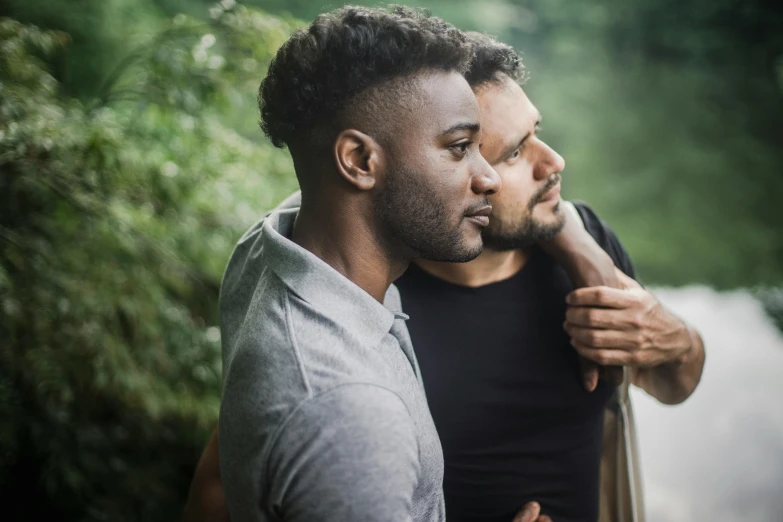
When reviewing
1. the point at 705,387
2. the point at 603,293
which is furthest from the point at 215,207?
the point at 705,387

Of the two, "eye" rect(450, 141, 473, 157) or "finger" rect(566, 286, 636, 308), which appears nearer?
"eye" rect(450, 141, 473, 157)

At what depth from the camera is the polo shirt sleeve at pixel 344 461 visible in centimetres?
73

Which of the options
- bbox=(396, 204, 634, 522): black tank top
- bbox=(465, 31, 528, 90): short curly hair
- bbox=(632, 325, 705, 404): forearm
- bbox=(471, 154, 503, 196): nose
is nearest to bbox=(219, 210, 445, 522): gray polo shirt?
bbox=(471, 154, 503, 196): nose

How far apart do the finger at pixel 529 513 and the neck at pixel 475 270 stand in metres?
0.47

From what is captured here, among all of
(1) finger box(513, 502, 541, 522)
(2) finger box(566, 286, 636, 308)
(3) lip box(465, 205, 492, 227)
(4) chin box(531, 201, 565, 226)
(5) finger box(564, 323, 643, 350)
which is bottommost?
(1) finger box(513, 502, 541, 522)

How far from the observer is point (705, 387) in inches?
114

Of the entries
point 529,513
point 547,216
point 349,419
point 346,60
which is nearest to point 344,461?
point 349,419

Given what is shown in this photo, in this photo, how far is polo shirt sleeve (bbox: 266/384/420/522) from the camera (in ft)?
2.39

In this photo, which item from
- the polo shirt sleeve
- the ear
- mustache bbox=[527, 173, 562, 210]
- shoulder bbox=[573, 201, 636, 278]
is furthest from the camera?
shoulder bbox=[573, 201, 636, 278]

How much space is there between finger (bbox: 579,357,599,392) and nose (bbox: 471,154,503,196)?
52 cm

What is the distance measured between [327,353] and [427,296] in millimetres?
633

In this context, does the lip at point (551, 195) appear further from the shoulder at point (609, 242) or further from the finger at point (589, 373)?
the finger at point (589, 373)

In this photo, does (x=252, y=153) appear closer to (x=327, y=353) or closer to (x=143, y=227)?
(x=143, y=227)

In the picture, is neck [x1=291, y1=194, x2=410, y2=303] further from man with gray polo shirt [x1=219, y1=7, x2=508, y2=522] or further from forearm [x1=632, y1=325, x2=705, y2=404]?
forearm [x1=632, y1=325, x2=705, y2=404]
